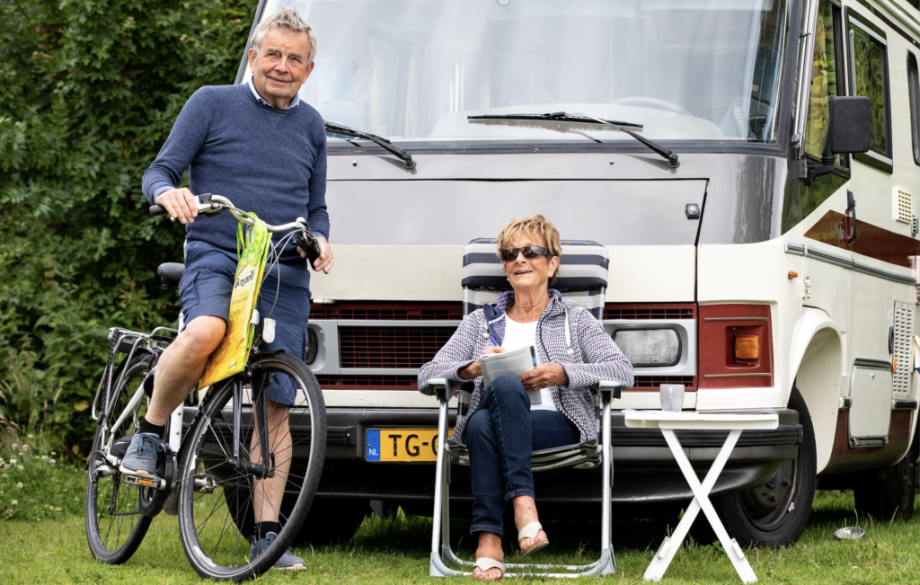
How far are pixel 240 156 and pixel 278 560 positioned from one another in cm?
154

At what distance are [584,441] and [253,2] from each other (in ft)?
21.5

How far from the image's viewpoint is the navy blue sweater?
4.82 meters

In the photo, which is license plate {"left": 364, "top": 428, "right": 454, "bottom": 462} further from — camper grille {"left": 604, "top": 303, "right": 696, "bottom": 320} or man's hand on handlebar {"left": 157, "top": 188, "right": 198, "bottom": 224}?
man's hand on handlebar {"left": 157, "top": 188, "right": 198, "bottom": 224}

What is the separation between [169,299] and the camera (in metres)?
10.2

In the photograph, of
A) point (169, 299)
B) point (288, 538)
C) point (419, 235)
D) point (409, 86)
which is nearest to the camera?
point (288, 538)

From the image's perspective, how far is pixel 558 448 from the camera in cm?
481

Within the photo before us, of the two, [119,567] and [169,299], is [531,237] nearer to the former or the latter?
[119,567]

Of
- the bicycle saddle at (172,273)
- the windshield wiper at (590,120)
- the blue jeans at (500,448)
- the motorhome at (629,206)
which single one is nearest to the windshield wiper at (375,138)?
the motorhome at (629,206)

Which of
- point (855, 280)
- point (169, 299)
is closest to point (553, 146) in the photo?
point (855, 280)

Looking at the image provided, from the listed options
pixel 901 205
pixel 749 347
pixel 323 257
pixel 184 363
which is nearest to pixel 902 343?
pixel 901 205

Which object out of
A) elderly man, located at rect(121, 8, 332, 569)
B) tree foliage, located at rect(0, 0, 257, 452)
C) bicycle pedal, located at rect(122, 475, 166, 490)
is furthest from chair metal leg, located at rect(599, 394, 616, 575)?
tree foliage, located at rect(0, 0, 257, 452)

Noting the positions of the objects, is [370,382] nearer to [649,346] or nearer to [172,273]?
[172,273]

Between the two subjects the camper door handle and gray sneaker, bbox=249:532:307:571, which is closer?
gray sneaker, bbox=249:532:307:571

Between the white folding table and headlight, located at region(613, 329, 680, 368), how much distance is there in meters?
0.45
